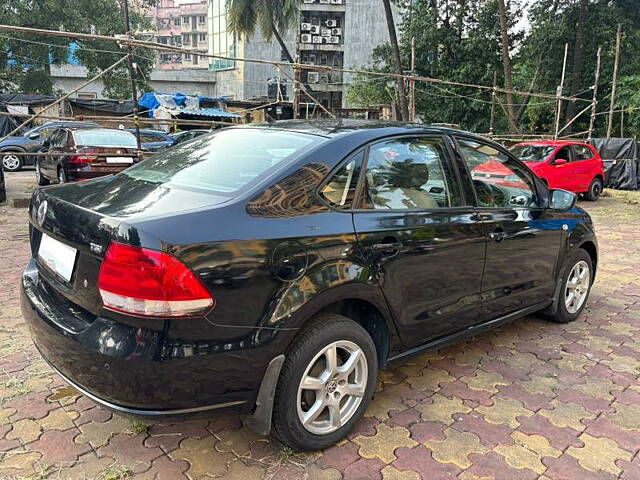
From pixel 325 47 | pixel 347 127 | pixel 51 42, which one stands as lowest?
pixel 347 127

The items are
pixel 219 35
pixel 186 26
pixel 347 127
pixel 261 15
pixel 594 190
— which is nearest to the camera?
pixel 347 127

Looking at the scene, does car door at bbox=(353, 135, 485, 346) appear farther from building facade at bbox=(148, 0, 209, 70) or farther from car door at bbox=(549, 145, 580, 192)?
building facade at bbox=(148, 0, 209, 70)

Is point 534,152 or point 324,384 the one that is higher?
point 534,152

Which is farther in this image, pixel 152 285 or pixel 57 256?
pixel 57 256

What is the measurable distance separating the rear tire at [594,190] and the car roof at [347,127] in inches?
491

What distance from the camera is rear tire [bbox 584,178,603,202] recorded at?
1391 centimetres

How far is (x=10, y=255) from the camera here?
6098mm

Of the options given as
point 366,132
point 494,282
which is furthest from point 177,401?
point 494,282

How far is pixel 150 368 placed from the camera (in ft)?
6.40

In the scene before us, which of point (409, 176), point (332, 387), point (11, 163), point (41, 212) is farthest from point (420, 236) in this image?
point (11, 163)

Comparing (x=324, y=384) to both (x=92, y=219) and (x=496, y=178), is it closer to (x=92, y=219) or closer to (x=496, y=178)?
(x=92, y=219)

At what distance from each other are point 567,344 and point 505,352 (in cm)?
58

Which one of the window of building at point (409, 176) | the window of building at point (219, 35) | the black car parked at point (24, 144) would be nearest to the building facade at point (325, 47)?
the window of building at point (219, 35)

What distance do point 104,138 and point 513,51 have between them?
23.1 m
